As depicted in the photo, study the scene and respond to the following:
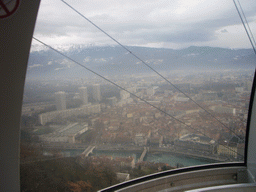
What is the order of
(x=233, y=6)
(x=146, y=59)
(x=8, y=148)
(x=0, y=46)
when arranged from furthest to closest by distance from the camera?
1. (x=146, y=59)
2. (x=233, y=6)
3. (x=8, y=148)
4. (x=0, y=46)

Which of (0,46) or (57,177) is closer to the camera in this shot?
(0,46)

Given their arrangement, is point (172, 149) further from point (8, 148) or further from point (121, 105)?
point (8, 148)

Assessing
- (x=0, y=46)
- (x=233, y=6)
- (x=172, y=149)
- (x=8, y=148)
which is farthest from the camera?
(x=172, y=149)

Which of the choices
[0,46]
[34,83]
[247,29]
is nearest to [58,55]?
[34,83]

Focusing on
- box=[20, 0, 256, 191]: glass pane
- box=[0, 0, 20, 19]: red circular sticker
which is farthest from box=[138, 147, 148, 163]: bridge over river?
box=[0, 0, 20, 19]: red circular sticker

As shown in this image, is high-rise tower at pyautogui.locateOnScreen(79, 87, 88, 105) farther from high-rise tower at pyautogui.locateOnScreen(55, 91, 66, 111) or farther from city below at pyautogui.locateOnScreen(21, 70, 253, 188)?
high-rise tower at pyautogui.locateOnScreen(55, 91, 66, 111)

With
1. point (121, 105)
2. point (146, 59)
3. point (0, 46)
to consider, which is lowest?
point (121, 105)

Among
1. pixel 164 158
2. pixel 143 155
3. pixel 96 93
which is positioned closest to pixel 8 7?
pixel 96 93

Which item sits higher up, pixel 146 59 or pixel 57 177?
pixel 146 59
